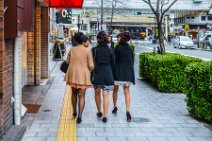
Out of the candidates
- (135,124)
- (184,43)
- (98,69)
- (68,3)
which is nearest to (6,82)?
(98,69)

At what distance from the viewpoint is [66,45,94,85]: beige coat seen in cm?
855

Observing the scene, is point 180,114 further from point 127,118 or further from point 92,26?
point 92,26

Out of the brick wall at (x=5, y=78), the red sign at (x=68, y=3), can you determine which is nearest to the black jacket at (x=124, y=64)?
the brick wall at (x=5, y=78)

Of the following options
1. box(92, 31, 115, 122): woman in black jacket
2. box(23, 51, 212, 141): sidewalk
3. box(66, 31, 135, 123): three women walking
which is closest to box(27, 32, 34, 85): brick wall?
box(23, 51, 212, 141): sidewalk

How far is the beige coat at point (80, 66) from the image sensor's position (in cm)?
855

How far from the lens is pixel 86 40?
28.6ft

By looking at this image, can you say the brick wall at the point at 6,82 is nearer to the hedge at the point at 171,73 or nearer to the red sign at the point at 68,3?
the hedge at the point at 171,73

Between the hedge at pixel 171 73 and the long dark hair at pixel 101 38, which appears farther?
the hedge at pixel 171 73

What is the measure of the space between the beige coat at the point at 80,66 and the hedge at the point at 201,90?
1.95m

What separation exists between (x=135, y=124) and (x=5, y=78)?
2.60m

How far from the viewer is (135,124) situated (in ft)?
27.8

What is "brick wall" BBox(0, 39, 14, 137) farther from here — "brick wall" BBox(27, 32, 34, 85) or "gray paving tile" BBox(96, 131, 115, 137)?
"brick wall" BBox(27, 32, 34, 85)

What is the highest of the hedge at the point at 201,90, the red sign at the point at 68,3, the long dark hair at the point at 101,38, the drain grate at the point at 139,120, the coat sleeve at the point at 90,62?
the red sign at the point at 68,3

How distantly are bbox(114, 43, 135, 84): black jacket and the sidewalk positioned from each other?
2.57 ft
